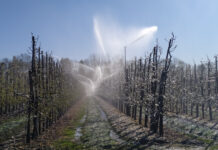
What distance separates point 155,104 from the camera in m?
26.9

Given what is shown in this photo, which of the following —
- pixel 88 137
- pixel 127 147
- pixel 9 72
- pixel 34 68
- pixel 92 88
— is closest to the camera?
pixel 127 147

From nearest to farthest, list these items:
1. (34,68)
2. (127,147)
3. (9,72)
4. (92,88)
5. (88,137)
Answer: (127,147) → (34,68) → (88,137) → (9,72) → (92,88)

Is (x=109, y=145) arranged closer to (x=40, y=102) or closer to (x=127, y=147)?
(x=127, y=147)

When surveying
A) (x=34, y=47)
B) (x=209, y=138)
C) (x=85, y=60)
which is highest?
(x=85, y=60)

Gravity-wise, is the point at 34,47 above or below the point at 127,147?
above

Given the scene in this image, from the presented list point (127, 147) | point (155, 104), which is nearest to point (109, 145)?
point (127, 147)

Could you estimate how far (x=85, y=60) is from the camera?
525 feet

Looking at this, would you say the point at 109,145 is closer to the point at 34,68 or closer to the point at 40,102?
the point at 40,102

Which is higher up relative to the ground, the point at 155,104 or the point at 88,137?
the point at 155,104

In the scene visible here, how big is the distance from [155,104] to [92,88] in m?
127

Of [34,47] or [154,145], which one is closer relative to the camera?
[154,145]

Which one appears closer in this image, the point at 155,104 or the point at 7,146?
the point at 7,146

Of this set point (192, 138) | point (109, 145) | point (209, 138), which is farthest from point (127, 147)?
point (209, 138)

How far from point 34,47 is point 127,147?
1498 centimetres
